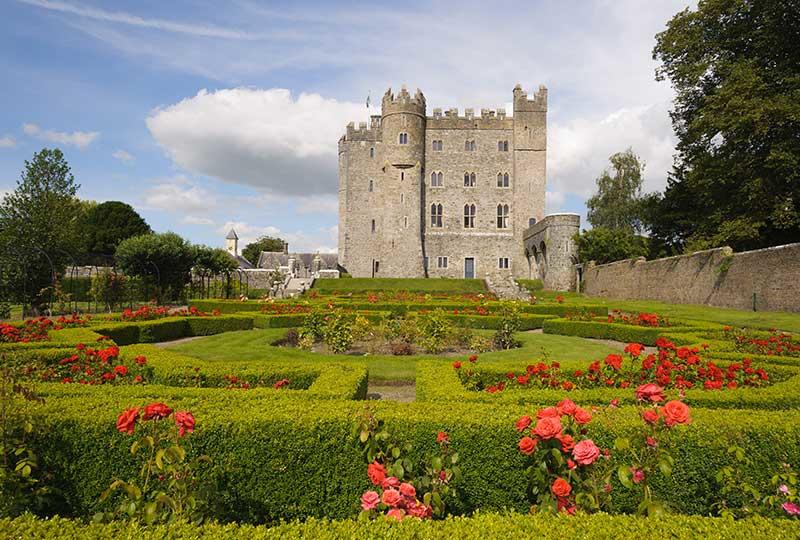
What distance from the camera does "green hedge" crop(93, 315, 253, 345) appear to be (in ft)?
41.8

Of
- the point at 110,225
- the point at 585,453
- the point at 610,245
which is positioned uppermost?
the point at 110,225

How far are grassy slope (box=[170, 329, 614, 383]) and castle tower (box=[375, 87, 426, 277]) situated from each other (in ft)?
82.9

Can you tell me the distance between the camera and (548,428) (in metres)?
3.07

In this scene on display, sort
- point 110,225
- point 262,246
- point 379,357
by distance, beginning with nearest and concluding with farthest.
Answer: point 379,357, point 110,225, point 262,246

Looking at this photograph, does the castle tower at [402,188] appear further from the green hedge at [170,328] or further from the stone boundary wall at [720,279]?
the green hedge at [170,328]

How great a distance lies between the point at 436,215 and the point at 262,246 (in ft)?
197

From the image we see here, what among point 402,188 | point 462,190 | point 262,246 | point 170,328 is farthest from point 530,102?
point 262,246

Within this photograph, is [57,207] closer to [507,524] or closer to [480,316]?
[480,316]

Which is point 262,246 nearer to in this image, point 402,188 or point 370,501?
point 402,188

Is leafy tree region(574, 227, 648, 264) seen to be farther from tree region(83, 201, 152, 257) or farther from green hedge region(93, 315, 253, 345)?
tree region(83, 201, 152, 257)

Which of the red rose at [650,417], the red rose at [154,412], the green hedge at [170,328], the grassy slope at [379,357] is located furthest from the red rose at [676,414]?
the green hedge at [170,328]

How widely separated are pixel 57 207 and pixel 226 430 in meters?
37.0

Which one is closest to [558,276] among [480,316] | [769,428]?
[480,316]

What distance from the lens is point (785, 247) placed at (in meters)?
18.1
